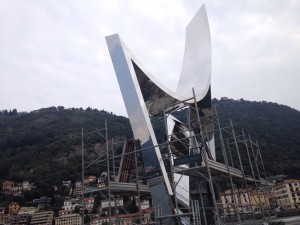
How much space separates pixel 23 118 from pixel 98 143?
38.3 m

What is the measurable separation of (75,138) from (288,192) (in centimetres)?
5708

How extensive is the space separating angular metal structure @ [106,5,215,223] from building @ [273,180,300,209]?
35.7 m

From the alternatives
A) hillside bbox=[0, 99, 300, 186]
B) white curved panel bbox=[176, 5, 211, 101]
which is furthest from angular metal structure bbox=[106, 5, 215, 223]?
hillside bbox=[0, 99, 300, 186]

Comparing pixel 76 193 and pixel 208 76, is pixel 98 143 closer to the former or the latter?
pixel 76 193

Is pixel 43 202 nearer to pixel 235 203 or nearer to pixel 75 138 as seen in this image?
pixel 75 138

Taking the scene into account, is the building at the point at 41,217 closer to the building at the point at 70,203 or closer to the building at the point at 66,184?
the building at the point at 70,203

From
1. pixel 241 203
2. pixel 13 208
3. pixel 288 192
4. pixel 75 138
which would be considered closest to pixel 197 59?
pixel 241 203

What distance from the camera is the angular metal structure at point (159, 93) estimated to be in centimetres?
1112

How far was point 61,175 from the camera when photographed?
249 feet

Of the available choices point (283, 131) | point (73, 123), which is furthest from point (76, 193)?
point (283, 131)

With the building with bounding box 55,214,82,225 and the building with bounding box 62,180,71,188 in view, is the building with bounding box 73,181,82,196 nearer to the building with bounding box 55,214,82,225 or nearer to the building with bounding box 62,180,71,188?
the building with bounding box 62,180,71,188

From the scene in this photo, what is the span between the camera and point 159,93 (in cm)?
1401

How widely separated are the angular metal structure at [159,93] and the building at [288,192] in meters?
35.7

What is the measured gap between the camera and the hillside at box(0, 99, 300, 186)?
54.6 m
